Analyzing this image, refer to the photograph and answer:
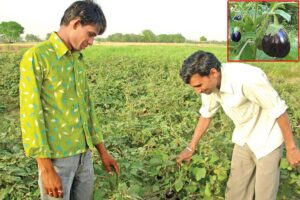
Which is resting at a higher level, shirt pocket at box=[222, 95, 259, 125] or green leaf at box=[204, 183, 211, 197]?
shirt pocket at box=[222, 95, 259, 125]

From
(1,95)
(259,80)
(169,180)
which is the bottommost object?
(1,95)

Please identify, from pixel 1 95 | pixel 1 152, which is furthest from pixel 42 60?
pixel 1 95

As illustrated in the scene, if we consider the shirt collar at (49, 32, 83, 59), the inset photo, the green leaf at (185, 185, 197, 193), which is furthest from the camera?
the inset photo

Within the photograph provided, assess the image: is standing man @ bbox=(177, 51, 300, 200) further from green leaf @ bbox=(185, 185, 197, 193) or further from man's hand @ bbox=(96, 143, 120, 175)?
man's hand @ bbox=(96, 143, 120, 175)

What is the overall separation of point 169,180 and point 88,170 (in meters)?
1.23

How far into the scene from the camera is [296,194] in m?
4.16

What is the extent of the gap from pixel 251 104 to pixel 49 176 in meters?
1.49

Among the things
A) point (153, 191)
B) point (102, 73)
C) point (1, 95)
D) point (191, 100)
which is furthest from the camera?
point (102, 73)

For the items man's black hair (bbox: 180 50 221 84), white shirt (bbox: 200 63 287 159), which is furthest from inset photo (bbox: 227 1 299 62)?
man's black hair (bbox: 180 50 221 84)

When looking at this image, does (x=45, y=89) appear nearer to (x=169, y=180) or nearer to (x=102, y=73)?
(x=169, y=180)

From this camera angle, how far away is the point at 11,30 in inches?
3120

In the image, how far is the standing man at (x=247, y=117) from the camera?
2748 millimetres

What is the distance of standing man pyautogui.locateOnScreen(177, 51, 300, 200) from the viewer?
275cm

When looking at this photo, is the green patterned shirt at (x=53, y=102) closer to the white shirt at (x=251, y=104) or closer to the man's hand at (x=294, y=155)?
the white shirt at (x=251, y=104)
